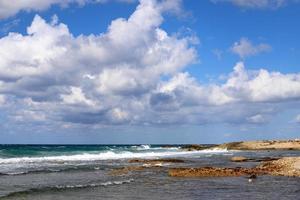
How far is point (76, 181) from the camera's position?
36344 mm

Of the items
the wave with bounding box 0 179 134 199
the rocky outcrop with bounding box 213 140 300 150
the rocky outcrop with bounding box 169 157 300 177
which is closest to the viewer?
the wave with bounding box 0 179 134 199

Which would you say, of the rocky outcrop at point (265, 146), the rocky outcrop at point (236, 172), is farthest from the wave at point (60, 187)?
the rocky outcrop at point (265, 146)

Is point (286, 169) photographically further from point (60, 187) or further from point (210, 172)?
point (60, 187)

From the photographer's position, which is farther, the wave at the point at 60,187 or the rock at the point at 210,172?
the rock at the point at 210,172

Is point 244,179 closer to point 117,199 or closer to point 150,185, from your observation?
point 150,185

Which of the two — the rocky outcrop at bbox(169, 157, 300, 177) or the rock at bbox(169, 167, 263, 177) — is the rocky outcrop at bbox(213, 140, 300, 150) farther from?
the rock at bbox(169, 167, 263, 177)

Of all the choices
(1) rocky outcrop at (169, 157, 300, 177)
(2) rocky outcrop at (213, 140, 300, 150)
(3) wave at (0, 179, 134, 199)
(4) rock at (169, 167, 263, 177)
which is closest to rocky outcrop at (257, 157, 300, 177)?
(1) rocky outcrop at (169, 157, 300, 177)

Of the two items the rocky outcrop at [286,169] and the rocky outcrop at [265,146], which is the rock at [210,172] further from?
the rocky outcrop at [265,146]

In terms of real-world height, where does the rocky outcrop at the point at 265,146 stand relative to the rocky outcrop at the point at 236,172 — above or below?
above

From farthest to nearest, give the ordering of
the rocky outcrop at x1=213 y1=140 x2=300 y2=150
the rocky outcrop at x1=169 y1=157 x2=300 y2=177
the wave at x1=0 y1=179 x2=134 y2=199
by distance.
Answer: the rocky outcrop at x1=213 y1=140 x2=300 y2=150, the rocky outcrop at x1=169 y1=157 x2=300 y2=177, the wave at x1=0 y1=179 x2=134 y2=199

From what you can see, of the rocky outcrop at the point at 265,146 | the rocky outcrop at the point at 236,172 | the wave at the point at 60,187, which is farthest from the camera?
the rocky outcrop at the point at 265,146

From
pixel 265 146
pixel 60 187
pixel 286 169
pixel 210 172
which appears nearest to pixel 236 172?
pixel 210 172

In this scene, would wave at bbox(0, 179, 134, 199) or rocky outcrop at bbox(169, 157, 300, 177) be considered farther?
rocky outcrop at bbox(169, 157, 300, 177)

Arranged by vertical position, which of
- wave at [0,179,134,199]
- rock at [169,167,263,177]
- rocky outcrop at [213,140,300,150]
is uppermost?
rocky outcrop at [213,140,300,150]
